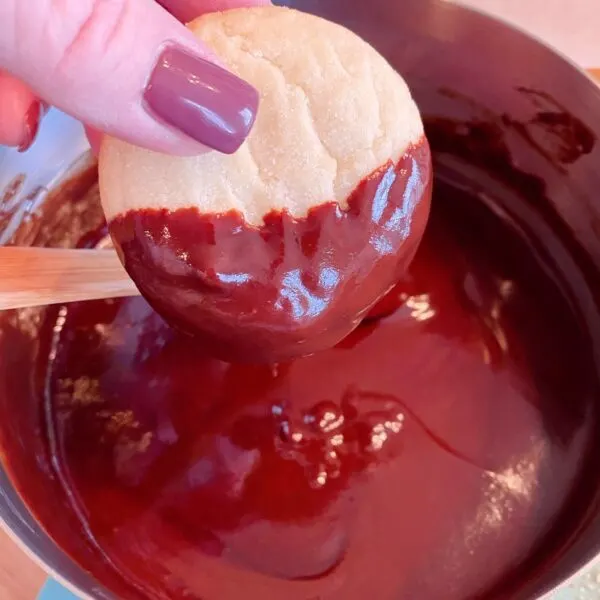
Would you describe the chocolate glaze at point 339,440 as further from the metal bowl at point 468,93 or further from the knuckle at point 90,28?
the knuckle at point 90,28

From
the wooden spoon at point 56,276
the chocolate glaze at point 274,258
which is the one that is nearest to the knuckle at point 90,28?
the chocolate glaze at point 274,258

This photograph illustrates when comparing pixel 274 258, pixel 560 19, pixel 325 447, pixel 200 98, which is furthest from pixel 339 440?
pixel 560 19

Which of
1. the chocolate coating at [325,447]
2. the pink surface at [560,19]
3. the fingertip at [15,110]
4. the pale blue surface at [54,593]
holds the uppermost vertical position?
the pink surface at [560,19]

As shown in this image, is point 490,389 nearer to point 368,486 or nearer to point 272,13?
point 368,486

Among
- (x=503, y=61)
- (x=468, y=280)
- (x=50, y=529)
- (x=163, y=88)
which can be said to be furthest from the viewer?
(x=468, y=280)

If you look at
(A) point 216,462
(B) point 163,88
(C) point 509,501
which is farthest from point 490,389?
(B) point 163,88
